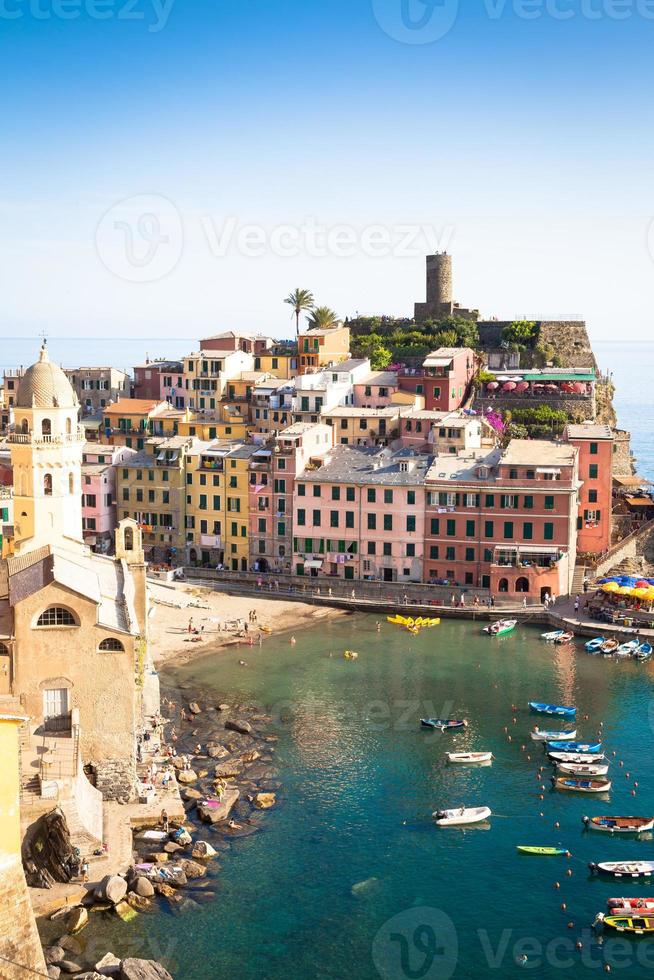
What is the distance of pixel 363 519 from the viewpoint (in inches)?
3280

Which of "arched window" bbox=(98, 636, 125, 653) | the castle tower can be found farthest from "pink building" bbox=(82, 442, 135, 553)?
"arched window" bbox=(98, 636, 125, 653)

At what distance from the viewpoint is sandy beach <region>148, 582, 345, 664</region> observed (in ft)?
235

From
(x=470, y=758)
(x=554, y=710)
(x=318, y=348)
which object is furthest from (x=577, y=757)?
(x=318, y=348)

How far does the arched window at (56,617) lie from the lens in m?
44.9

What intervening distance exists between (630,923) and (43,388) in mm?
35498

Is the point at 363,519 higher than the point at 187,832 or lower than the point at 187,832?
higher

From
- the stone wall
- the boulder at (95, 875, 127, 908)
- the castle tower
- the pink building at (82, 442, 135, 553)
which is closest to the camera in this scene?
the stone wall

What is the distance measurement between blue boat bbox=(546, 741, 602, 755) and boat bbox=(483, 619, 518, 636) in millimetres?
20060

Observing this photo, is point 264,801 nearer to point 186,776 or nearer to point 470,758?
point 186,776

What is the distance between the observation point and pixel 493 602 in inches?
3105

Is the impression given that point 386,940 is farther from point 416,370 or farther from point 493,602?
point 416,370

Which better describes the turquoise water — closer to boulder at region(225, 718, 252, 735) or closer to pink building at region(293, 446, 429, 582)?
boulder at region(225, 718, 252, 735)

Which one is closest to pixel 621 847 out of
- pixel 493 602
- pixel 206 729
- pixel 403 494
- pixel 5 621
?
pixel 206 729

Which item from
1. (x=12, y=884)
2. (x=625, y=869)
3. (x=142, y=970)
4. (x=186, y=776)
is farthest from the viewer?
(x=186, y=776)
